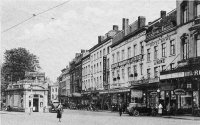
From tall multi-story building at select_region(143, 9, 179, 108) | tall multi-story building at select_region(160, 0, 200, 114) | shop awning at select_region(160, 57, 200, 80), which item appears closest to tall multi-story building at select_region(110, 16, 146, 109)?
tall multi-story building at select_region(143, 9, 179, 108)

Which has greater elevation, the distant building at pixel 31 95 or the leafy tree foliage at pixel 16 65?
the leafy tree foliage at pixel 16 65

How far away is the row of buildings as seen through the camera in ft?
109

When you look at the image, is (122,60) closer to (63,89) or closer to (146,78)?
(146,78)

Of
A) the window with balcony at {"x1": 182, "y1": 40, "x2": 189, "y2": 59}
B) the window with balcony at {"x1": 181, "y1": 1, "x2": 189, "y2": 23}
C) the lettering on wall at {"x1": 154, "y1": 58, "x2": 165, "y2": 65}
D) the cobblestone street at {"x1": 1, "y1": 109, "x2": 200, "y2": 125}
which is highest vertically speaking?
the window with balcony at {"x1": 181, "y1": 1, "x2": 189, "y2": 23}

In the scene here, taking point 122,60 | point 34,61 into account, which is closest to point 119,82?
point 122,60

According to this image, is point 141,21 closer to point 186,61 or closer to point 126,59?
point 126,59

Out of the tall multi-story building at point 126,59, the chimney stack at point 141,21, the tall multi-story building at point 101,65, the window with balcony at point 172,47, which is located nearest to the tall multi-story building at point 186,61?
the window with balcony at point 172,47

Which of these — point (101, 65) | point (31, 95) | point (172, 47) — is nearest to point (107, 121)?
point (172, 47)

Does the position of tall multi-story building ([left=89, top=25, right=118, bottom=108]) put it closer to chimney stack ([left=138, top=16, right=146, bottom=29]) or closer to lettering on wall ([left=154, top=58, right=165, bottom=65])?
chimney stack ([left=138, top=16, right=146, bottom=29])

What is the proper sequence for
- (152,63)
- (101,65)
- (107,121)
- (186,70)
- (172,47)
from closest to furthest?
1. (107,121)
2. (186,70)
3. (172,47)
4. (152,63)
5. (101,65)

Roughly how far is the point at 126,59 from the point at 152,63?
905 centimetres

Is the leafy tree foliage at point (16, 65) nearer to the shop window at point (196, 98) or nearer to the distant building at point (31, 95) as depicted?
the distant building at point (31, 95)

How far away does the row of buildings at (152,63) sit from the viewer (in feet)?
109

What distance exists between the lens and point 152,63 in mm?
42812
